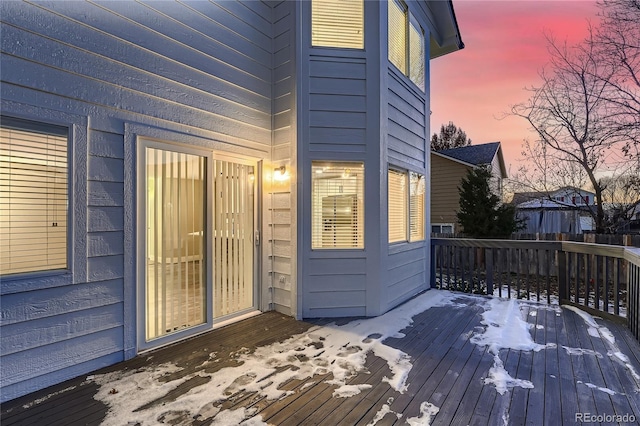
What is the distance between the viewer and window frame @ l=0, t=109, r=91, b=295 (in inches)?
91.0

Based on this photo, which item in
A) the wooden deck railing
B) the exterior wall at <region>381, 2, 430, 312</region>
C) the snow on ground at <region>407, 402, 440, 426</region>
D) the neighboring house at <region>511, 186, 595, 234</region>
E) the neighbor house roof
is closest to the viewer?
the snow on ground at <region>407, 402, 440, 426</region>

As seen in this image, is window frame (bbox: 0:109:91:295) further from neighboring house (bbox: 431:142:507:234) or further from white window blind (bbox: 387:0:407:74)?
neighboring house (bbox: 431:142:507:234)

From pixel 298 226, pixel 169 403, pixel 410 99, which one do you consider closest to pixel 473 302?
pixel 298 226

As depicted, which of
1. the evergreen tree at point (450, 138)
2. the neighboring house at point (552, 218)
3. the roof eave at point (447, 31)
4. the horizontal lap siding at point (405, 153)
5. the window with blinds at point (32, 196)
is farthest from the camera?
the evergreen tree at point (450, 138)

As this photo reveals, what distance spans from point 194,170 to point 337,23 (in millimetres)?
2671

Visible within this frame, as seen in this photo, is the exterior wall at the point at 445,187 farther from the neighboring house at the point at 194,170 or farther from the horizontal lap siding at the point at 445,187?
the neighboring house at the point at 194,170

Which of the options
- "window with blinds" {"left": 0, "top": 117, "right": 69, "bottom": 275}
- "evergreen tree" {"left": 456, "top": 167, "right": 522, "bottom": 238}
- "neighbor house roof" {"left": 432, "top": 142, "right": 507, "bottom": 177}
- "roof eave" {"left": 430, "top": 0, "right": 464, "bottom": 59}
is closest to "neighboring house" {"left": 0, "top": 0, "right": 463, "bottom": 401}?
"window with blinds" {"left": 0, "top": 117, "right": 69, "bottom": 275}

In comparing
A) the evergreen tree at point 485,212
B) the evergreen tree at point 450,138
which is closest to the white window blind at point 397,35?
the evergreen tree at point 485,212

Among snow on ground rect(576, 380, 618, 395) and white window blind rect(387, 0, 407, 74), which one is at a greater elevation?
white window blind rect(387, 0, 407, 74)

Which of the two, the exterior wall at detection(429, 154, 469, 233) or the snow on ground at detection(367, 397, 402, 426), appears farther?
the exterior wall at detection(429, 154, 469, 233)

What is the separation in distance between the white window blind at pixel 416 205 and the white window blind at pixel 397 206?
0.18 meters

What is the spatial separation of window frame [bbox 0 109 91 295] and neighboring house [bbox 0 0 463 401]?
11 mm

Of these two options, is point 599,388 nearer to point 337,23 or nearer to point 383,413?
point 383,413

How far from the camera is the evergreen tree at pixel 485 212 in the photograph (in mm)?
8539
